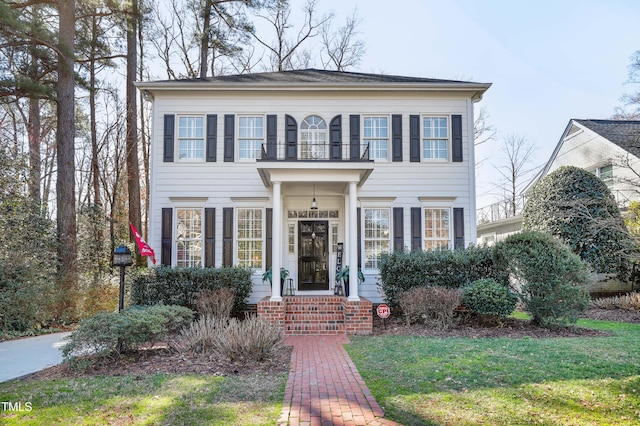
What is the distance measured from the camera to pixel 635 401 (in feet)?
14.3

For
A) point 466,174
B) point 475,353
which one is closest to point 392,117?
point 466,174

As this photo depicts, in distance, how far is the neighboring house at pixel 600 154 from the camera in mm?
15547

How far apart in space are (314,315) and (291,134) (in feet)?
17.5

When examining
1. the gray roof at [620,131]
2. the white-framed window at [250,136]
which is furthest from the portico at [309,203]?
the gray roof at [620,131]

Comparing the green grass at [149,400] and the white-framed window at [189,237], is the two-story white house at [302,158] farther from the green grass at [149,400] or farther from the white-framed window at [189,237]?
the green grass at [149,400]

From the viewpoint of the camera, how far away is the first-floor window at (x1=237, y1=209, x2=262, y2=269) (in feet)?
38.3

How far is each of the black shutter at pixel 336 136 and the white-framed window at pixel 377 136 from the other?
73 centimetres

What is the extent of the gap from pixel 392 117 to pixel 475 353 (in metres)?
7.58

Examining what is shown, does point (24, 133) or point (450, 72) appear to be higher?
point (450, 72)

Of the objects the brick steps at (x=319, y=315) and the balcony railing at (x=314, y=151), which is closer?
the brick steps at (x=319, y=315)

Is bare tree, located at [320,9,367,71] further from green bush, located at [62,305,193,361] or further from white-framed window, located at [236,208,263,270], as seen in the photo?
green bush, located at [62,305,193,361]

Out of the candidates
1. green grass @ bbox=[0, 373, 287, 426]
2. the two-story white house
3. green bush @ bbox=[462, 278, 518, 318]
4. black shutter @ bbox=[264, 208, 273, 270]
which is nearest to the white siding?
the two-story white house

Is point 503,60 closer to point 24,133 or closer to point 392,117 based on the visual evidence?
point 392,117

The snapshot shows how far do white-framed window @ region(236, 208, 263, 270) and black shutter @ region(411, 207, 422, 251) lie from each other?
436 cm
